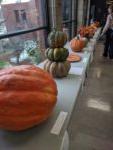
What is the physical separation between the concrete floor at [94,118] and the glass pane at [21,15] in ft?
3.58

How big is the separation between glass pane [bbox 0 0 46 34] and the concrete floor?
3.58 feet

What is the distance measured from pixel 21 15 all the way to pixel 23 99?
4.87ft

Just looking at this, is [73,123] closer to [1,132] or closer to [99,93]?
[99,93]

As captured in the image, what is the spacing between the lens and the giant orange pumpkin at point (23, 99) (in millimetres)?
604

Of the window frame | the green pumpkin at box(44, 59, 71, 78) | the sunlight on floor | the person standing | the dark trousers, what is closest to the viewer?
the green pumpkin at box(44, 59, 71, 78)

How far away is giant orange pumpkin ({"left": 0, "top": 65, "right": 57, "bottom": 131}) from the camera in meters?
0.60

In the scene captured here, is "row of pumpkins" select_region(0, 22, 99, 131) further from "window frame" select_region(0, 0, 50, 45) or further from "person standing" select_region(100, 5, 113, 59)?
"person standing" select_region(100, 5, 113, 59)

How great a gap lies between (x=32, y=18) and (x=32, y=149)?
5.91 feet

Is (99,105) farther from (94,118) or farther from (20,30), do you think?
(20,30)

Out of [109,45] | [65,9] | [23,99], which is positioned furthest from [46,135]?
[109,45]

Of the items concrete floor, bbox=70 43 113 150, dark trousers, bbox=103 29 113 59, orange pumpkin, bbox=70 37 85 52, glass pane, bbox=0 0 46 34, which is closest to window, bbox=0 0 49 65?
glass pane, bbox=0 0 46 34

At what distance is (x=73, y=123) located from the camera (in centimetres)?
197

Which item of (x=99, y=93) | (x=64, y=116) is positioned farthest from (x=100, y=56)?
(x=64, y=116)

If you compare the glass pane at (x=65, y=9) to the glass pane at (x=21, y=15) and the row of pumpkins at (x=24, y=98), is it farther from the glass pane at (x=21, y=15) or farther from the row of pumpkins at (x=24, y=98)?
the row of pumpkins at (x=24, y=98)
